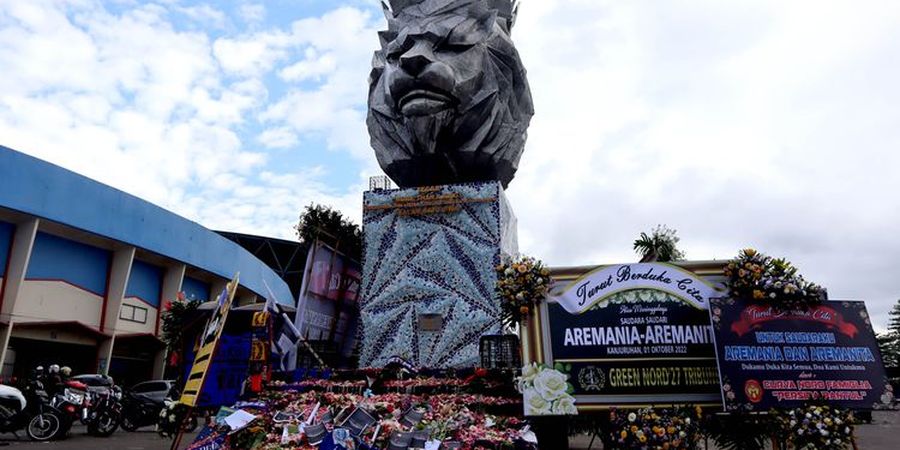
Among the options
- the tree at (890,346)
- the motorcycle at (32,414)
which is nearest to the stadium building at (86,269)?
the motorcycle at (32,414)

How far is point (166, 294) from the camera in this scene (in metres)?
28.0

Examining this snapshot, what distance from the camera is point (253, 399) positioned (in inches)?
352

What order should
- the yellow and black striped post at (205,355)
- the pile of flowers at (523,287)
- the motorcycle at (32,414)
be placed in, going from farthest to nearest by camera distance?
the motorcycle at (32,414) < the pile of flowers at (523,287) < the yellow and black striped post at (205,355)

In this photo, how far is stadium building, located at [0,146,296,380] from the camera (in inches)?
815

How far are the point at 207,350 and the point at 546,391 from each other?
4.44 metres

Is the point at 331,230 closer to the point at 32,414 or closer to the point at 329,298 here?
the point at 329,298

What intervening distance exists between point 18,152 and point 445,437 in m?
20.4

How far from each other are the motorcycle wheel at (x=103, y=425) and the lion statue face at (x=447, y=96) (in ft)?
32.9

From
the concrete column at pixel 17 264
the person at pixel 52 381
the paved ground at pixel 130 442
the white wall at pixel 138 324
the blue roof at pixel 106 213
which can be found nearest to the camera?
the paved ground at pixel 130 442

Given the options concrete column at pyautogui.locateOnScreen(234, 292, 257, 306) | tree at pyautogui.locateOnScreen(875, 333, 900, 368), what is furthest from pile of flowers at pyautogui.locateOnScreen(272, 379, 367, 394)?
tree at pyautogui.locateOnScreen(875, 333, 900, 368)

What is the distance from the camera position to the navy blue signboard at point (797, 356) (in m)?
7.36

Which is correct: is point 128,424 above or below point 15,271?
below

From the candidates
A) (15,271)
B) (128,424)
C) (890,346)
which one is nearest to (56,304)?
(15,271)

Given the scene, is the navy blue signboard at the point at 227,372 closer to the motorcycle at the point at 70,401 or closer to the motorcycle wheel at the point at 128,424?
the motorcycle at the point at 70,401
